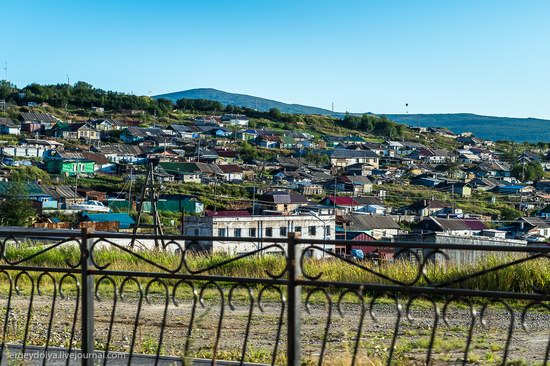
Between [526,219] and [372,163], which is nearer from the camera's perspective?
[526,219]

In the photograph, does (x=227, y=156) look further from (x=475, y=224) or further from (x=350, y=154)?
(x=475, y=224)

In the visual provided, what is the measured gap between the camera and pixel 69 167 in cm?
5650

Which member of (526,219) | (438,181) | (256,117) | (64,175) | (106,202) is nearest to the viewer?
(526,219)

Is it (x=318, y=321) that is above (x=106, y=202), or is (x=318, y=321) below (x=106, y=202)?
above

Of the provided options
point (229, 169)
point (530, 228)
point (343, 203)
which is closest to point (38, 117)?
point (229, 169)

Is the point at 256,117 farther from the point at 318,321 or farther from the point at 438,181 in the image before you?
the point at 318,321

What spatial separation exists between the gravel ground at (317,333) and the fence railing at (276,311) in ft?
0.05

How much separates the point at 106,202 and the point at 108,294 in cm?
3573

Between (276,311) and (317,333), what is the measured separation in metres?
1.38

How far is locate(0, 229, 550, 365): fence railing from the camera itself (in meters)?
3.77

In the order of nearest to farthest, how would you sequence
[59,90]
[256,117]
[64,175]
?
[64,175] → [59,90] → [256,117]

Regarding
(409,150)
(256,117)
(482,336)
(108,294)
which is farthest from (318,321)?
(256,117)

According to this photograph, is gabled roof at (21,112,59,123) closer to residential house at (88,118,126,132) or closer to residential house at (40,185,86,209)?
residential house at (88,118,126,132)

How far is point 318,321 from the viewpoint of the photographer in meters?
7.32
